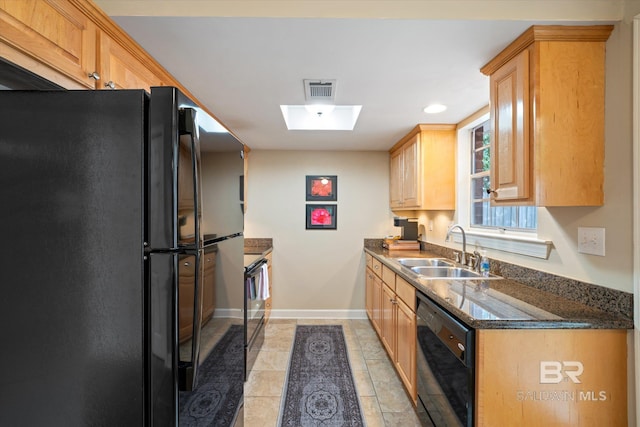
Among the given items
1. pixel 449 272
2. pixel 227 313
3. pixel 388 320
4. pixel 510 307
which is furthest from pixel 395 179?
pixel 227 313

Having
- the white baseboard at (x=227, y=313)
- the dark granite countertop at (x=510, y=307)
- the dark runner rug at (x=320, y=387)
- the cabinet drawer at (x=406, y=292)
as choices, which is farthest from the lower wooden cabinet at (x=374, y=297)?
the white baseboard at (x=227, y=313)

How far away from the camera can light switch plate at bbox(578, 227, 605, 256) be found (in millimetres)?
1402

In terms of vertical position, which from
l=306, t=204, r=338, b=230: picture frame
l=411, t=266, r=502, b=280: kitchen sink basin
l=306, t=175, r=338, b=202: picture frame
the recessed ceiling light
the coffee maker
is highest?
the recessed ceiling light

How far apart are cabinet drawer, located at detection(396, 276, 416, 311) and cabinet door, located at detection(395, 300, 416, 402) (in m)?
0.05

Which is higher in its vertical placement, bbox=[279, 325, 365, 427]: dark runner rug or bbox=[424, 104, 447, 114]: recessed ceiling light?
bbox=[424, 104, 447, 114]: recessed ceiling light

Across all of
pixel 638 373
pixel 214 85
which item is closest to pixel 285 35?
pixel 214 85

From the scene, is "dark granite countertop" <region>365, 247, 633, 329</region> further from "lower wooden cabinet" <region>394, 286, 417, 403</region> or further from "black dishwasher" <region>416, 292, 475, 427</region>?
"lower wooden cabinet" <region>394, 286, 417, 403</region>

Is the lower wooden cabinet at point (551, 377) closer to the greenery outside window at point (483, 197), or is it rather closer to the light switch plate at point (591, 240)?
the light switch plate at point (591, 240)

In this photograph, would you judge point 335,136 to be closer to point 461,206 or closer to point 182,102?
point 461,206

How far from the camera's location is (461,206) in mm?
2916

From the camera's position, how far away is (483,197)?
8.78 feet

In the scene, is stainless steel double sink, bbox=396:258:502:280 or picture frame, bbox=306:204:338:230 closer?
stainless steel double sink, bbox=396:258:502:280

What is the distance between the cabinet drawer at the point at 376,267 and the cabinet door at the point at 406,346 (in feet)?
2.36

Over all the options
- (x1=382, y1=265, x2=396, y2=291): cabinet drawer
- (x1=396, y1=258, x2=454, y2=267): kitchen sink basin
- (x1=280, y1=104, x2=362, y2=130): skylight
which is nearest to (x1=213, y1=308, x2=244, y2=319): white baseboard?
(x1=382, y1=265, x2=396, y2=291): cabinet drawer
